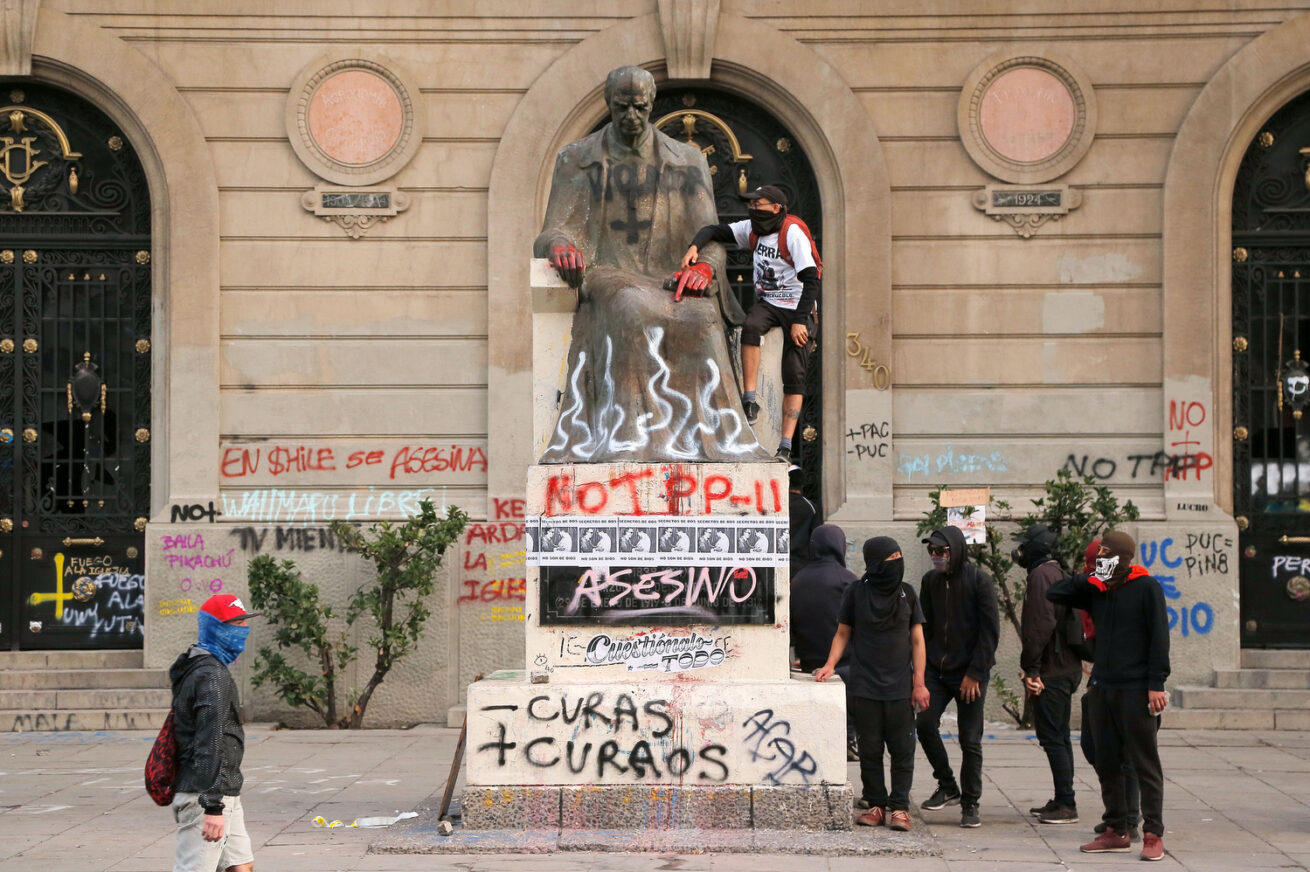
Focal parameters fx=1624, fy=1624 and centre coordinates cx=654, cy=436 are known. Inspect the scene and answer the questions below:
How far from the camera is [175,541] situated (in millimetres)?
13852

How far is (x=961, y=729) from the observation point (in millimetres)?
9281

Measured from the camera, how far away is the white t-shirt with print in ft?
30.7

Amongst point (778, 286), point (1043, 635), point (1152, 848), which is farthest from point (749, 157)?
point (1152, 848)

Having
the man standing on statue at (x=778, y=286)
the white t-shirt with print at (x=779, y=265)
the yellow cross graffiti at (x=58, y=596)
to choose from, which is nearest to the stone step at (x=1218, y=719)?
the man standing on statue at (x=778, y=286)

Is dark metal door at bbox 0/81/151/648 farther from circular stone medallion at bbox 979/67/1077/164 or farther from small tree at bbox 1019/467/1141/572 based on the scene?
small tree at bbox 1019/467/1141/572

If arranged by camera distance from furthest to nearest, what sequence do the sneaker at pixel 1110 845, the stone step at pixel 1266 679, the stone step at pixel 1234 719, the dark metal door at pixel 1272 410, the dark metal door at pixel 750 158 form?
1. the dark metal door at pixel 750 158
2. the dark metal door at pixel 1272 410
3. the stone step at pixel 1266 679
4. the stone step at pixel 1234 719
5. the sneaker at pixel 1110 845

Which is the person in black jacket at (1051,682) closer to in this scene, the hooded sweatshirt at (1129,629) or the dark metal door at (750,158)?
the hooded sweatshirt at (1129,629)

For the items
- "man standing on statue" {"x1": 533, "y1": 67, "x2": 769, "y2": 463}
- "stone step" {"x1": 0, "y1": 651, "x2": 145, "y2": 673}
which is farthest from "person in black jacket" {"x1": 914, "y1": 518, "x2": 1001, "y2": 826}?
"stone step" {"x1": 0, "y1": 651, "x2": 145, "y2": 673}

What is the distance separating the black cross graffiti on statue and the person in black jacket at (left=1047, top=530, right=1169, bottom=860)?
3.17 metres

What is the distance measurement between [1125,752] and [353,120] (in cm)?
884

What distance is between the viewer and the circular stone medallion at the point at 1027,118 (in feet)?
46.3

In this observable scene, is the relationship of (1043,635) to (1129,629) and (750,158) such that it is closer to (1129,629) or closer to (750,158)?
(1129,629)

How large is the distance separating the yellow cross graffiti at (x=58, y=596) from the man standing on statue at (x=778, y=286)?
25.4ft

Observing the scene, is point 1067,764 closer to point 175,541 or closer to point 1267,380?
point 1267,380
